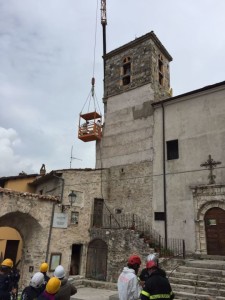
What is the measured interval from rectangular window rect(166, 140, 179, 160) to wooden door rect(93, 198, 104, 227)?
519 cm

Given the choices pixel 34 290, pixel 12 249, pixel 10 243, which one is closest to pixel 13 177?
pixel 10 243

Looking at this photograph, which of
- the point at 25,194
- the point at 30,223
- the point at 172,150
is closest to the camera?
the point at 25,194

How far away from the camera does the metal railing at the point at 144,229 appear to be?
525 inches

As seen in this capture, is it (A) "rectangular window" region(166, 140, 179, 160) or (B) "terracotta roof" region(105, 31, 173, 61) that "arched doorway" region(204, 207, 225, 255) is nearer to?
(A) "rectangular window" region(166, 140, 179, 160)

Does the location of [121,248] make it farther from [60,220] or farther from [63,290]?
[63,290]

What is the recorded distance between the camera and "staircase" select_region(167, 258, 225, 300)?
30.1ft

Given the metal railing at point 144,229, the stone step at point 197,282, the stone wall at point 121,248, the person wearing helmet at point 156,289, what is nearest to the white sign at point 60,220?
the metal railing at point 144,229

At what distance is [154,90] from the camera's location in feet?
58.5

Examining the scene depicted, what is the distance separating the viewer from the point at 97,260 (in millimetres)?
14531

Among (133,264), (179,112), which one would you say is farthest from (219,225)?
(133,264)

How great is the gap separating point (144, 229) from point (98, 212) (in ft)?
10.4

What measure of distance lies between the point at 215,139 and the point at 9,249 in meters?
15.3

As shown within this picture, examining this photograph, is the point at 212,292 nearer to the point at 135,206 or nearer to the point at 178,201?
the point at 178,201

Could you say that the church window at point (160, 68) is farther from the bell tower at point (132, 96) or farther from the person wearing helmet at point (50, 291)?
the person wearing helmet at point (50, 291)
